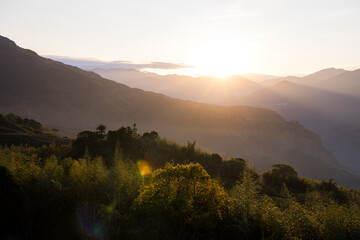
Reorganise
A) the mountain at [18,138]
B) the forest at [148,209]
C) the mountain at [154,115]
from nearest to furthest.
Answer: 1. the forest at [148,209]
2. the mountain at [18,138]
3. the mountain at [154,115]

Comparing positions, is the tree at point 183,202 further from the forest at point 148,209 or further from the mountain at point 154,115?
the mountain at point 154,115

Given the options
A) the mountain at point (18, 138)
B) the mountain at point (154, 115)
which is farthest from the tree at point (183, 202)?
the mountain at point (154, 115)

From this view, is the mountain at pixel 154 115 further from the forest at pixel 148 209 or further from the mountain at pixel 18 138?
the forest at pixel 148 209

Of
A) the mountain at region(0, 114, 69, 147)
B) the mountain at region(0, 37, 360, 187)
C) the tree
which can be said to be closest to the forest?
the tree

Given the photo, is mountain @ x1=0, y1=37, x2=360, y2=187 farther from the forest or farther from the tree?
the tree

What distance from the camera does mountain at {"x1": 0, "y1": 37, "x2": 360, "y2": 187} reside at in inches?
3270

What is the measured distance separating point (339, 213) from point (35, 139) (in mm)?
26261

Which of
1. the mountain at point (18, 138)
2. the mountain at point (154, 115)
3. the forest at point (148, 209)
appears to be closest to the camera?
the forest at point (148, 209)

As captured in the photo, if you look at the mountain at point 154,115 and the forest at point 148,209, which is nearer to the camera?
the forest at point 148,209

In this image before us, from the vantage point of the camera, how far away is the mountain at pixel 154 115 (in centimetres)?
8306

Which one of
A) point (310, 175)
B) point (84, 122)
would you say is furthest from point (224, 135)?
point (84, 122)

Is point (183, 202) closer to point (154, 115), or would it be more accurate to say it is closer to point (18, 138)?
point (18, 138)

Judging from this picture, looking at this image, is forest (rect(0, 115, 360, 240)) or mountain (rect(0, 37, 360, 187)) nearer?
forest (rect(0, 115, 360, 240))

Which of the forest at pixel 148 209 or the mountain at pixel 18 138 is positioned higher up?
the forest at pixel 148 209
